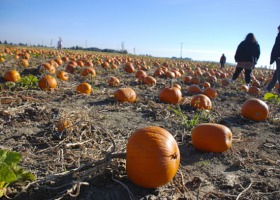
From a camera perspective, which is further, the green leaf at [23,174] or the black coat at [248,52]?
the black coat at [248,52]

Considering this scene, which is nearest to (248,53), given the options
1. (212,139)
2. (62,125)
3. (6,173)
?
(212,139)

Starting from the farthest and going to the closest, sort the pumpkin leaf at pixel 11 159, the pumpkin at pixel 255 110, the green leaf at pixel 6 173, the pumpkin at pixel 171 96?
the pumpkin at pixel 171 96, the pumpkin at pixel 255 110, the pumpkin leaf at pixel 11 159, the green leaf at pixel 6 173

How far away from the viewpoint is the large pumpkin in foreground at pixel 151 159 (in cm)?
253

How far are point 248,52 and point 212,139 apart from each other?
8.11 metres

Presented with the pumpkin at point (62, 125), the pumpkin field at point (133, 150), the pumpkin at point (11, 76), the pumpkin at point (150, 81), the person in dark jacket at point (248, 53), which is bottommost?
the pumpkin field at point (133, 150)

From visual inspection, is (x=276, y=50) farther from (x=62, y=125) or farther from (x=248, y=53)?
(x=62, y=125)

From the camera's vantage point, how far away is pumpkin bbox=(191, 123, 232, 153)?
3.77m

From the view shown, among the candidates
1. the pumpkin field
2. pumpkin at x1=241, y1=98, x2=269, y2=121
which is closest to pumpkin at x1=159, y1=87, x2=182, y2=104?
the pumpkin field

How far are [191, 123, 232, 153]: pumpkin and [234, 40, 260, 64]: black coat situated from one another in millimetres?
7885

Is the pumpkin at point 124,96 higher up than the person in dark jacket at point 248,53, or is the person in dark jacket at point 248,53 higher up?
the person in dark jacket at point 248,53

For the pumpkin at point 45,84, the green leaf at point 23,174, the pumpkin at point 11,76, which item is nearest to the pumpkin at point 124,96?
the pumpkin at point 45,84

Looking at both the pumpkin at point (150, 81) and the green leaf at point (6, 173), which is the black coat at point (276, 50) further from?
the green leaf at point (6, 173)

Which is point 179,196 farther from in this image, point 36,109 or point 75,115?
point 36,109

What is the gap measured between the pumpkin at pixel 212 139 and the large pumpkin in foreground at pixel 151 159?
124 centimetres
